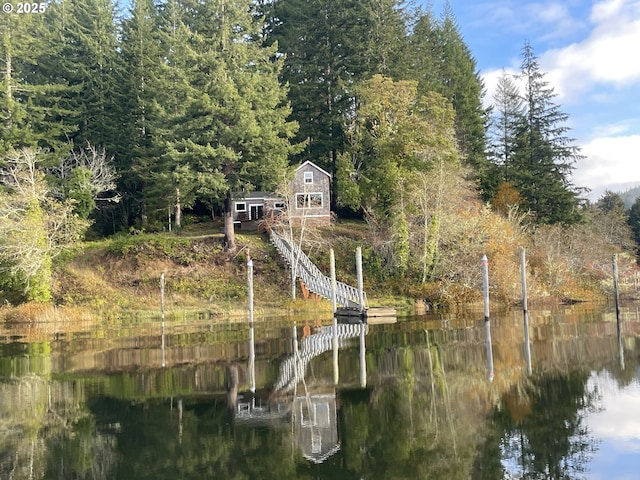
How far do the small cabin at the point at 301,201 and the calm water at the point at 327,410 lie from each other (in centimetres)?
2612

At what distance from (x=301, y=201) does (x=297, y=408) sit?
36.2m

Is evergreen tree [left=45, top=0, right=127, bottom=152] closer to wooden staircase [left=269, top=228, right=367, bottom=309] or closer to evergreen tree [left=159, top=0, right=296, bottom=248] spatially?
evergreen tree [left=159, top=0, right=296, bottom=248]

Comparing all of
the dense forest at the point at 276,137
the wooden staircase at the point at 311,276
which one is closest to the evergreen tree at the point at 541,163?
the dense forest at the point at 276,137

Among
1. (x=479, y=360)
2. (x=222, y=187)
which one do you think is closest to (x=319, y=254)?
(x=222, y=187)

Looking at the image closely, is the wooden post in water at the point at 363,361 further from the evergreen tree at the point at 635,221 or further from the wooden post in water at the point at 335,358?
the evergreen tree at the point at 635,221

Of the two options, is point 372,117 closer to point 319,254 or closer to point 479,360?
point 319,254

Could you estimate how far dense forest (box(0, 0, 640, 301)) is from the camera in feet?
128


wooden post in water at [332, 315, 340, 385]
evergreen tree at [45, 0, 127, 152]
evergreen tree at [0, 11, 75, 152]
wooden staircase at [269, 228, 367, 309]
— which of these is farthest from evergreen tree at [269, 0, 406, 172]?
wooden post in water at [332, 315, 340, 385]

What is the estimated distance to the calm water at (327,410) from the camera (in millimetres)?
8828

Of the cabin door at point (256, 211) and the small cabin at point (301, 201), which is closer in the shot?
the small cabin at point (301, 201)

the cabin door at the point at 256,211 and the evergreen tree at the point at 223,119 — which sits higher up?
the evergreen tree at the point at 223,119

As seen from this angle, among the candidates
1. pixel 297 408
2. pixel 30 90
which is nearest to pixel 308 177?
pixel 30 90

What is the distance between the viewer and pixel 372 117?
150 ft

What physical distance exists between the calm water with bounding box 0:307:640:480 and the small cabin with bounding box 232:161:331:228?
85.7 feet
